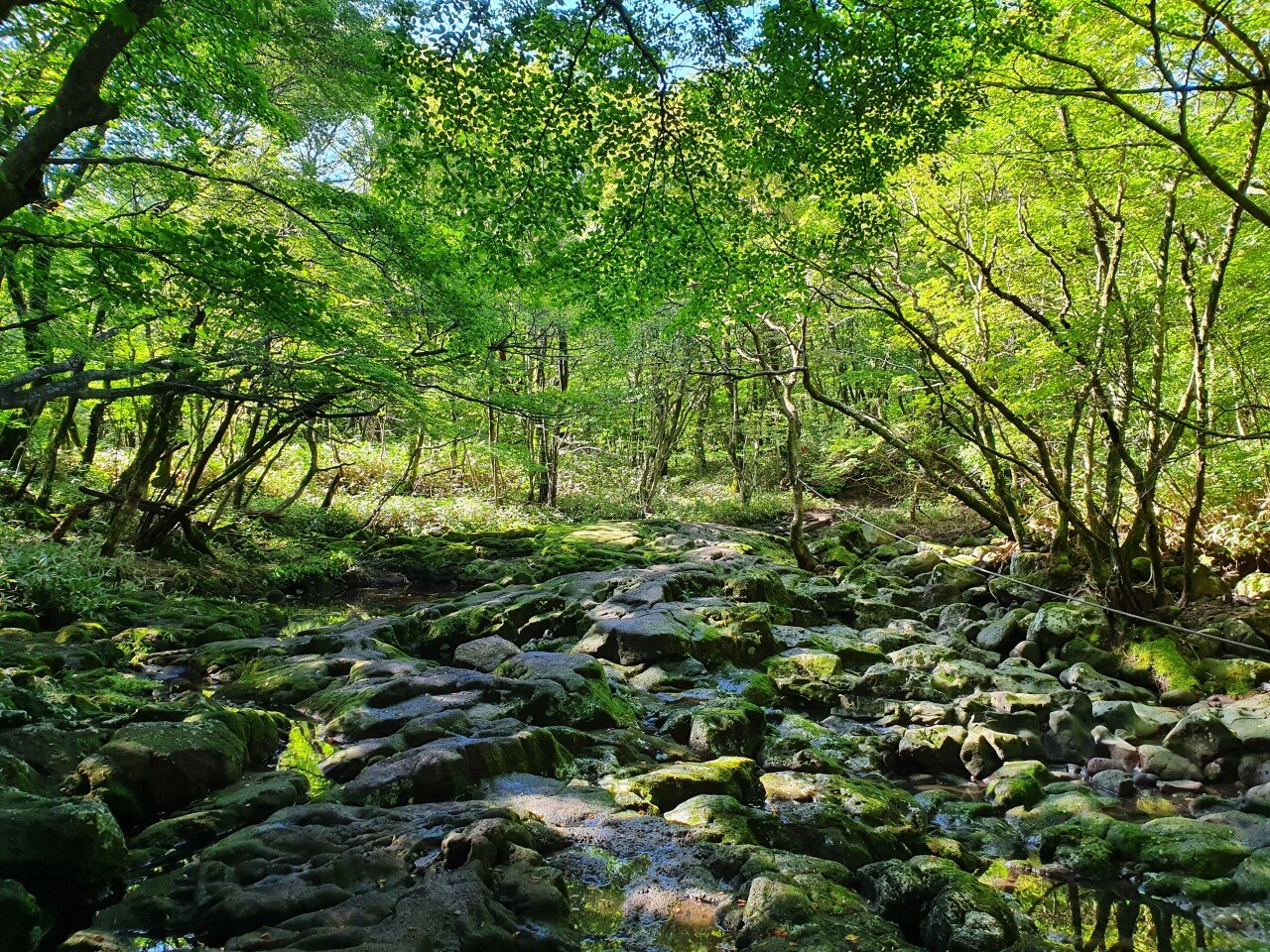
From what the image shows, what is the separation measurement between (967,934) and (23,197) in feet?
27.3

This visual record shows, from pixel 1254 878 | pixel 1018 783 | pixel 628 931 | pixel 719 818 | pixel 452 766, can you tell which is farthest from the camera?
pixel 1018 783

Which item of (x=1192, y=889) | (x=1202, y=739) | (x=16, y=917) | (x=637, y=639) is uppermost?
(x=1202, y=739)

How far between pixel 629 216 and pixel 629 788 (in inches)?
204

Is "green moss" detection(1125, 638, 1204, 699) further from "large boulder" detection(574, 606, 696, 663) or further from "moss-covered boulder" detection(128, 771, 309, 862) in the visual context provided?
"moss-covered boulder" detection(128, 771, 309, 862)

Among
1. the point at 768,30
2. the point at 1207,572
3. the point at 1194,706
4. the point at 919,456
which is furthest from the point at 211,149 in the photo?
the point at 1207,572

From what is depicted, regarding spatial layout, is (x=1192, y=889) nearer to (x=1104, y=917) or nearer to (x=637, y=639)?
(x=1104, y=917)

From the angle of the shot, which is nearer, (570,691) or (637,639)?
(570,691)

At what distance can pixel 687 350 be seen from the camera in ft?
64.0

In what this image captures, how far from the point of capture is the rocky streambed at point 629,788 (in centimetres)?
362

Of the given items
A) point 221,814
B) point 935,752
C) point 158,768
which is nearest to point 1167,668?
point 935,752

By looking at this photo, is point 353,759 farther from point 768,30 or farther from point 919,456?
point 919,456

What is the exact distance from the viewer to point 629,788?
5473mm

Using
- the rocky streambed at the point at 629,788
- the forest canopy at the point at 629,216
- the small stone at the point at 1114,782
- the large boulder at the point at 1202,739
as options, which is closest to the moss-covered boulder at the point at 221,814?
the rocky streambed at the point at 629,788

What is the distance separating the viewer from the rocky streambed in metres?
3.62
